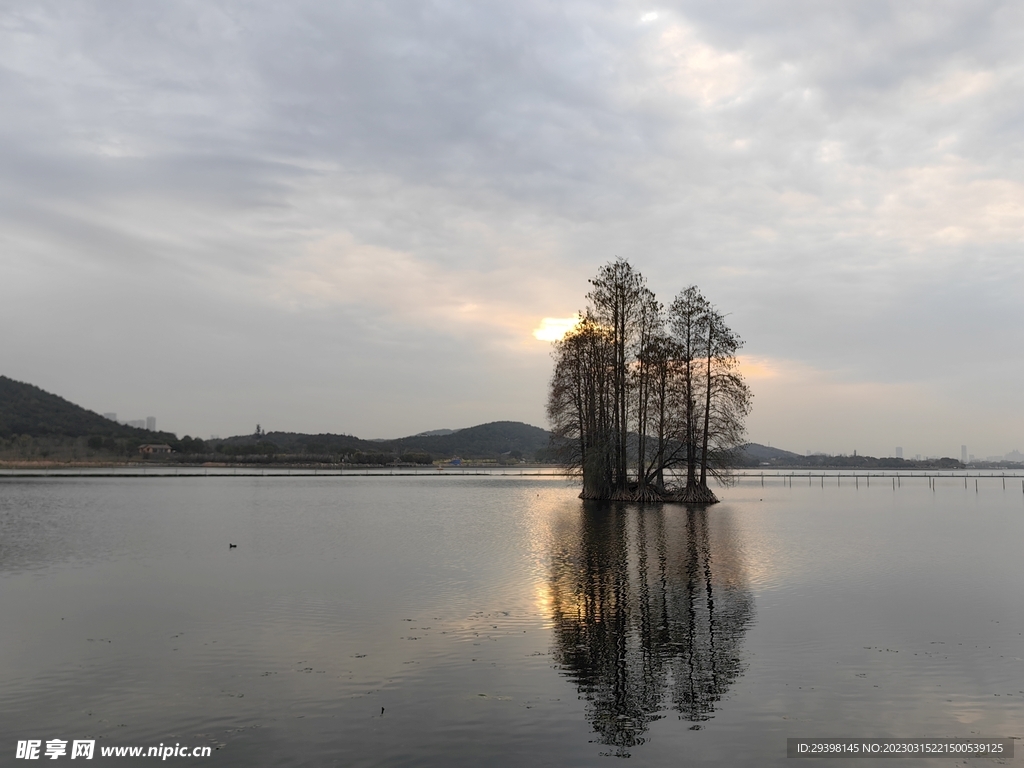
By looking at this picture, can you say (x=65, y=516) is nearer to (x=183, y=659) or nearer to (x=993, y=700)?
(x=183, y=659)

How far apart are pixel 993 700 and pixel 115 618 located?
18140mm

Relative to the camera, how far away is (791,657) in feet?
44.2

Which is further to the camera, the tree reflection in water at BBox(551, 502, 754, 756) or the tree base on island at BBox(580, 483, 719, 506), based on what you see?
the tree base on island at BBox(580, 483, 719, 506)

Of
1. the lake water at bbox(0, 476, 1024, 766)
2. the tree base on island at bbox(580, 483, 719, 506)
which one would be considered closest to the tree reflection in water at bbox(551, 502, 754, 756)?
the lake water at bbox(0, 476, 1024, 766)

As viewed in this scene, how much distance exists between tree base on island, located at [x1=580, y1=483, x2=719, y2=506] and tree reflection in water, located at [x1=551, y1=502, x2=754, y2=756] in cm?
2707

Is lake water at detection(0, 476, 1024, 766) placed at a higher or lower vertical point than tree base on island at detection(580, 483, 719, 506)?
lower

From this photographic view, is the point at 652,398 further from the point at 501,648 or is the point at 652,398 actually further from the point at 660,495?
the point at 501,648

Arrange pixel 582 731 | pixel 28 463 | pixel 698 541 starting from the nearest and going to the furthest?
pixel 582 731 < pixel 698 541 < pixel 28 463

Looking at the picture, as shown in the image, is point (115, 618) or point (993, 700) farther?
point (115, 618)

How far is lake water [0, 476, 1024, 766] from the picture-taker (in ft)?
31.6

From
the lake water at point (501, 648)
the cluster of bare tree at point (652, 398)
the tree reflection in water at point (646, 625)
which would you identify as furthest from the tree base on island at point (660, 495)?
the lake water at point (501, 648)

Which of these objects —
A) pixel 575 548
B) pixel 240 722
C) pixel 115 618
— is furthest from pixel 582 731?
pixel 575 548

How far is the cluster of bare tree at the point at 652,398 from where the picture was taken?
59.8 meters

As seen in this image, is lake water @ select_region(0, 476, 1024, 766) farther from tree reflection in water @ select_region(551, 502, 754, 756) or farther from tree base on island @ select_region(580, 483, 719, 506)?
tree base on island @ select_region(580, 483, 719, 506)
